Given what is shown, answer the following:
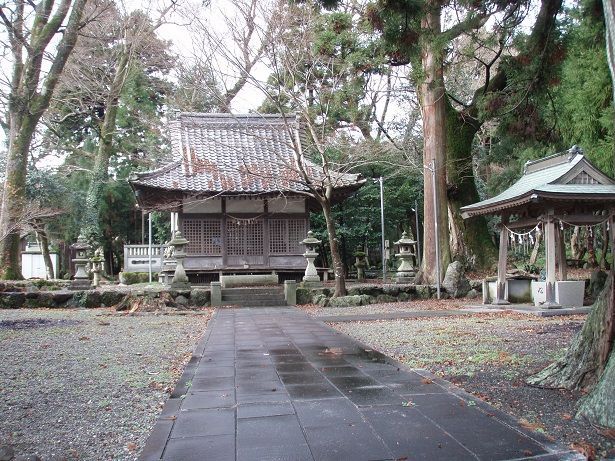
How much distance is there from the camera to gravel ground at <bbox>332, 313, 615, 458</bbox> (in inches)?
A: 141

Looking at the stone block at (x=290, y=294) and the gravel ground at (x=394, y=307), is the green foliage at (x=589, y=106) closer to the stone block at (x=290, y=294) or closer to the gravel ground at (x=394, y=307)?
the gravel ground at (x=394, y=307)

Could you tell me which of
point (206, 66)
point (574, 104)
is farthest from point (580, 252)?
point (206, 66)

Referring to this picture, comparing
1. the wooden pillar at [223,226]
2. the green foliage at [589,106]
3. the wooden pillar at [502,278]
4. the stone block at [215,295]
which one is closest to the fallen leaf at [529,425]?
the wooden pillar at [502,278]

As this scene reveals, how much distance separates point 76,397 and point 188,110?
A: 1584 centimetres

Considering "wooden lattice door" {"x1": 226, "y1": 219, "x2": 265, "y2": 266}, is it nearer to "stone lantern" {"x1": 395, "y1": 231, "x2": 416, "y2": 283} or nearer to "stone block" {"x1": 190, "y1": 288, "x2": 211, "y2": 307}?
"stone block" {"x1": 190, "y1": 288, "x2": 211, "y2": 307}

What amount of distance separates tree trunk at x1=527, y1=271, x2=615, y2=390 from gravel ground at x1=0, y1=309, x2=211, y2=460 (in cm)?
342

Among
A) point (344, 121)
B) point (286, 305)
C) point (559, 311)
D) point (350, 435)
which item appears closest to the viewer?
point (350, 435)

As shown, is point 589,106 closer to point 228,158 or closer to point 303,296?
point 303,296

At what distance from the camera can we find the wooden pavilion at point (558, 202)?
10.7 m

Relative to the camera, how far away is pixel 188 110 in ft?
62.4

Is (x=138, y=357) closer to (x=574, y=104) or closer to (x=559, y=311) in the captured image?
(x=559, y=311)

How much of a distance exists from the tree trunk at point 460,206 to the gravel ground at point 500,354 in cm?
612

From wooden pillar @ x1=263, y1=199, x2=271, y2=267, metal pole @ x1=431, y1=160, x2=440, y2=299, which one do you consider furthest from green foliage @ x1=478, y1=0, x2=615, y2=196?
wooden pillar @ x1=263, y1=199, x2=271, y2=267

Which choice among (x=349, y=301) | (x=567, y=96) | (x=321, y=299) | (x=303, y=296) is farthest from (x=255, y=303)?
(x=567, y=96)
